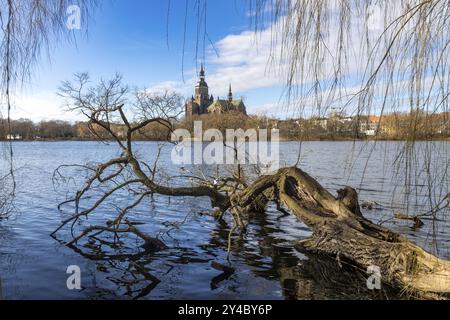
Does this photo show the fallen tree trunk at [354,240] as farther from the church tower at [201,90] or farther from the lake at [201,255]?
the church tower at [201,90]

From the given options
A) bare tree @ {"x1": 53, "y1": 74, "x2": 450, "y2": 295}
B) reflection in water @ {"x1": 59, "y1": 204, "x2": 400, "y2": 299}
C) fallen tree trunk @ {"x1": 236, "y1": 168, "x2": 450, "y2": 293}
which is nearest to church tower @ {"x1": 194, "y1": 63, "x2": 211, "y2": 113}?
bare tree @ {"x1": 53, "y1": 74, "x2": 450, "y2": 295}

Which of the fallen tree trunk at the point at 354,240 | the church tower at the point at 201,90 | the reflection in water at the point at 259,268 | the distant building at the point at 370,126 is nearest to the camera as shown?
the distant building at the point at 370,126

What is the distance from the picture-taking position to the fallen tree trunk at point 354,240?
6.29m

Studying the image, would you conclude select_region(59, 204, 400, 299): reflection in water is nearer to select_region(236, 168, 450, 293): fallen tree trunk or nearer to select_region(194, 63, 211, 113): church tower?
select_region(236, 168, 450, 293): fallen tree trunk

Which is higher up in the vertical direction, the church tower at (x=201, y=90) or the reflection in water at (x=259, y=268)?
the church tower at (x=201, y=90)

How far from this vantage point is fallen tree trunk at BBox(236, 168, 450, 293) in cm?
629

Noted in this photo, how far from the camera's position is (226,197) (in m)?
11.9

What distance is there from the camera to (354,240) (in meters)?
8.05

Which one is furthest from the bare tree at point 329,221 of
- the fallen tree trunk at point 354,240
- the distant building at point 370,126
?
the distant building at point 370,126

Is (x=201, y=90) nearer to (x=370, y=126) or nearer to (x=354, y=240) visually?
(x=354, y=240)
